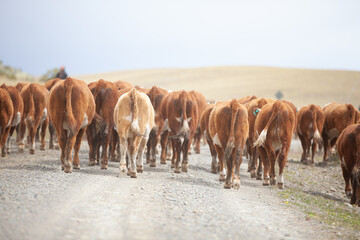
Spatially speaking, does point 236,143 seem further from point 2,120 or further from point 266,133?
point 2,120

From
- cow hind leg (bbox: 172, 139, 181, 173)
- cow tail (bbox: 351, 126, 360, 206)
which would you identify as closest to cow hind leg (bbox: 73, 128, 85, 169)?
cow hind leg (bbox: 172, 139, 181, 173)

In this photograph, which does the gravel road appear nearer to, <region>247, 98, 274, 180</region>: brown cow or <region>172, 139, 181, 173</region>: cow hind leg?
<region>172, 139, 181, 173</region>: cow hind leg

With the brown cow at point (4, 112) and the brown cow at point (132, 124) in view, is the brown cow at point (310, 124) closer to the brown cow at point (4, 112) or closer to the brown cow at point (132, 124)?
the brown cow at point (132, 124)

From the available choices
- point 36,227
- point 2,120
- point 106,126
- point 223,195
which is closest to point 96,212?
point 36,227

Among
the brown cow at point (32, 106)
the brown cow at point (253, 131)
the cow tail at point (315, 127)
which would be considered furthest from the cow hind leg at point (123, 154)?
the cow tail at point (315, 127)

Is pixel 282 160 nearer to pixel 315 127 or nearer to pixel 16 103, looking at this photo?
pixel 315 127

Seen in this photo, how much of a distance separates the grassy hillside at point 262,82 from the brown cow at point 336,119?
4947cm

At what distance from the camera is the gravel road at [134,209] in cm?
564

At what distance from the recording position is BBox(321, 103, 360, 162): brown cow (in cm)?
1888

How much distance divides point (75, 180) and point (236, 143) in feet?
12.2

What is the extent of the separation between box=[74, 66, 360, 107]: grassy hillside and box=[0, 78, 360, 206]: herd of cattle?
190ft

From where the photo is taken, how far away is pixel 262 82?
301 feet

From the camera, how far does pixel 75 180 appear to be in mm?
9047

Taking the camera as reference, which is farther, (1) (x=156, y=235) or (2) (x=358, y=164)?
(2) (x=358, y=164)
